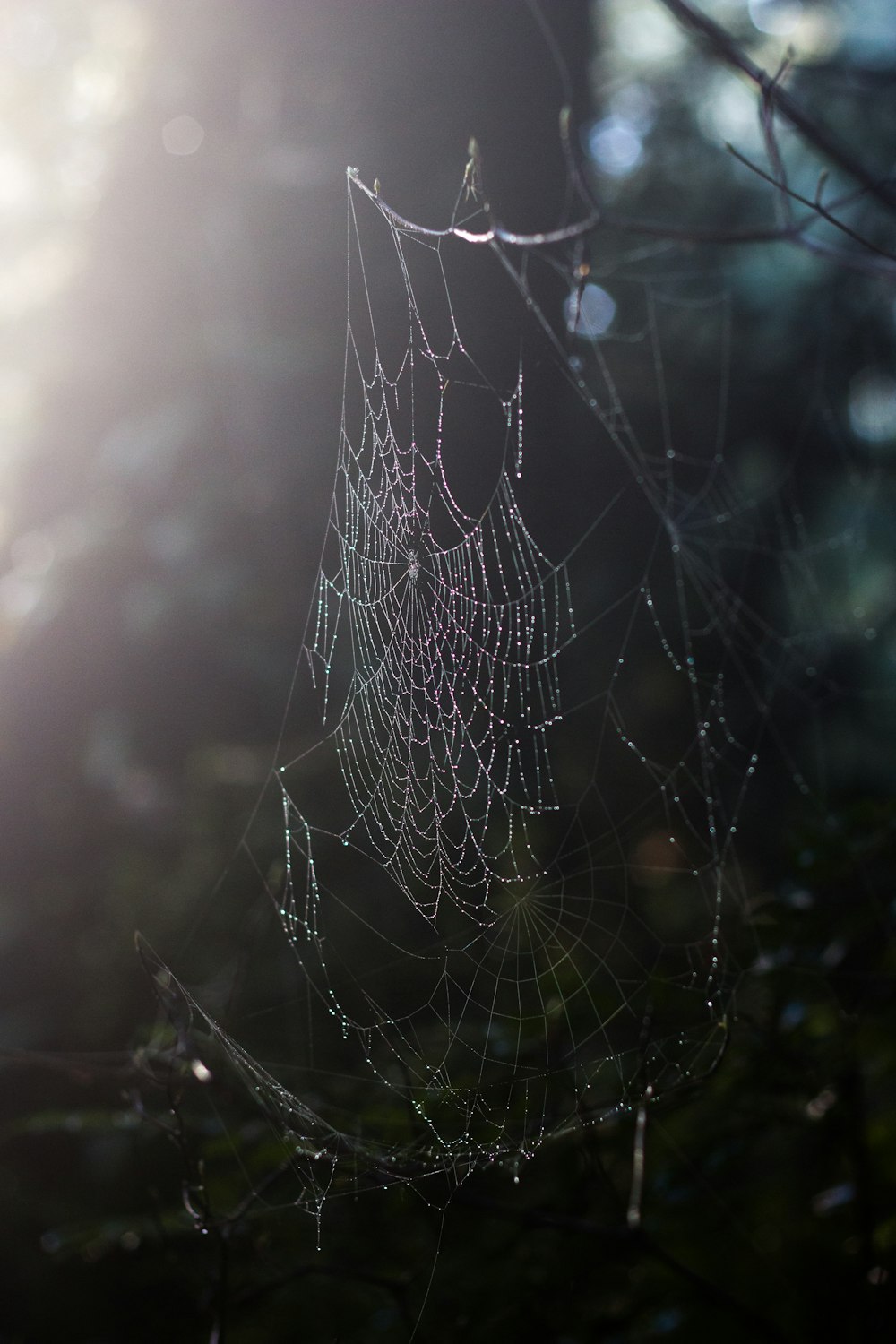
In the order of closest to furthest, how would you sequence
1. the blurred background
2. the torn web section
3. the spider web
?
the spider web → the torn web section → the blurred background

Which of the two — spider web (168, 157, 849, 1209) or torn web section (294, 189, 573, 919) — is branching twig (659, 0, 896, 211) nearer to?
spider web (168, 157, 849, 1209)

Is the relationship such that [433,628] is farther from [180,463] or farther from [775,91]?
[180,463]

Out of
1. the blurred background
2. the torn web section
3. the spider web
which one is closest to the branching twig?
the spider web

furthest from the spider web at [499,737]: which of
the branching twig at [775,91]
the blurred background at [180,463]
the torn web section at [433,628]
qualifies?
the branching twig at [775,91]

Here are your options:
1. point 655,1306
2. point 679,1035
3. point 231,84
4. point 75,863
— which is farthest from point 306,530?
point 655,1306

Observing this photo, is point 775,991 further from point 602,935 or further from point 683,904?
point 683,904

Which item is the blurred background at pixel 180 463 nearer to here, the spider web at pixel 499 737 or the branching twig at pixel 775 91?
the spider web at pixel 499 737
